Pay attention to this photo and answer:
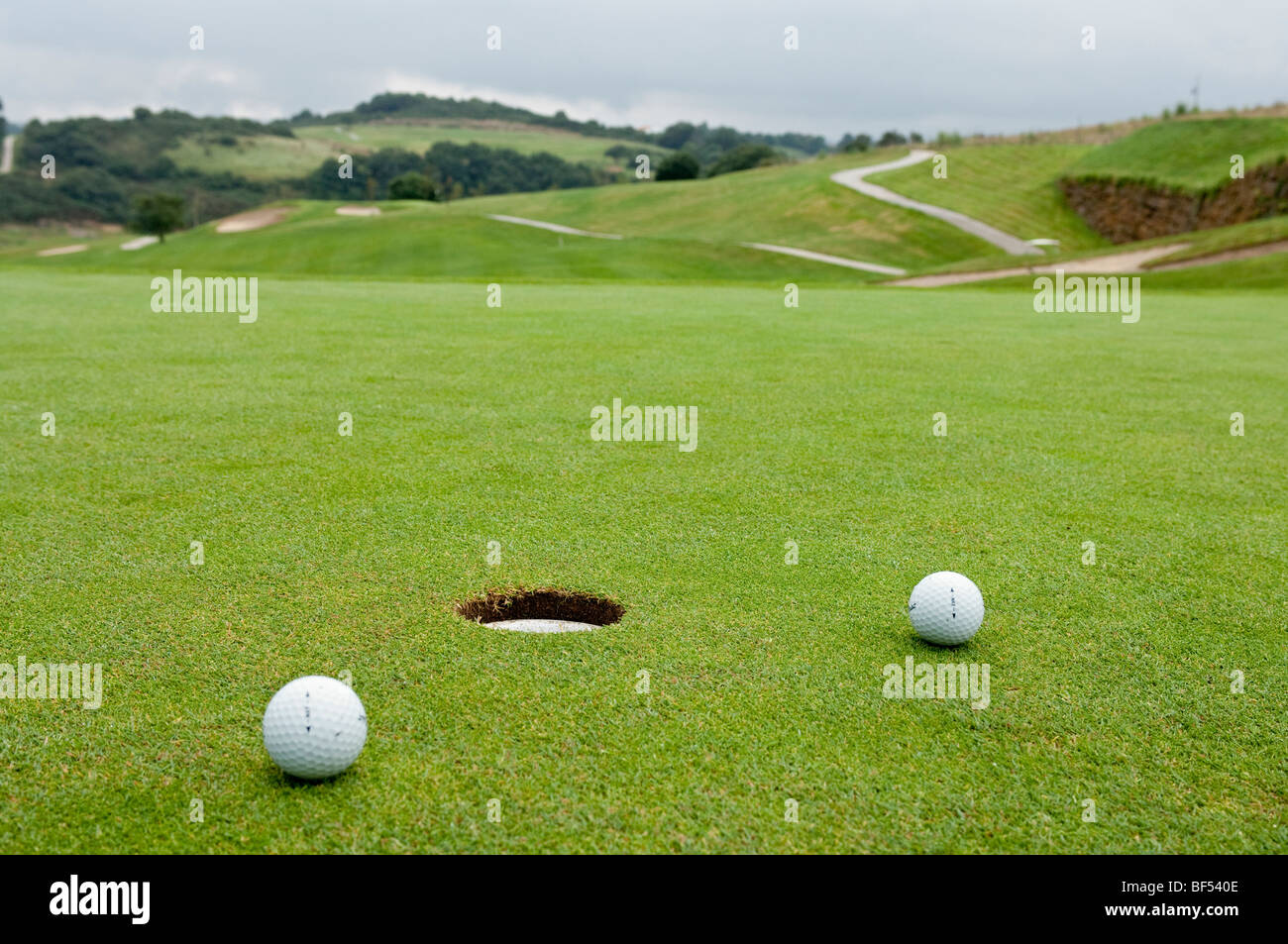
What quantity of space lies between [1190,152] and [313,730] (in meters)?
63.0

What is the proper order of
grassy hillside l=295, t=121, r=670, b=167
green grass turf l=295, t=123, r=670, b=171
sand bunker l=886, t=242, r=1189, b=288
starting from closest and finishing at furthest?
1. sand bunker l=886, t=242, r=1189, b=288
2. green grass turf l=295, t=123, r=670, b=171
3. grassy hillside l=295, t=121, r=670, b=167

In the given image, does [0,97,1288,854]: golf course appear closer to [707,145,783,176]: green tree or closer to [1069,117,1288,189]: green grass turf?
[1069,117,1288,189]: green grass turf


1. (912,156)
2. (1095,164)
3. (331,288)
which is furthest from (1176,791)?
(912,156)

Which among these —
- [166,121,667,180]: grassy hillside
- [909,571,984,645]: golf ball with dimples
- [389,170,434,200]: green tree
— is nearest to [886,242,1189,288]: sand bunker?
[909,571,984,645]: golf ball with dimples

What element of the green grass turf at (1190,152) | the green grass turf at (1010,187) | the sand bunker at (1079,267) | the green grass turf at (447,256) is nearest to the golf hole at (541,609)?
the sand bunker at (1079,267)

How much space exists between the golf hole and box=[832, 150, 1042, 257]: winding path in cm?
4776

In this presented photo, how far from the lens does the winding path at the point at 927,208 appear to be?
55125mm

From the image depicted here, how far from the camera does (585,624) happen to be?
211 inches

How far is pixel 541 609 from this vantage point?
5414 mm

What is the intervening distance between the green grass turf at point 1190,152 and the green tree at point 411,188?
66.5 m

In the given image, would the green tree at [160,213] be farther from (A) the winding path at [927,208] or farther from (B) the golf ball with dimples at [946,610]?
(B) the golf ball with dimples at [946,610]

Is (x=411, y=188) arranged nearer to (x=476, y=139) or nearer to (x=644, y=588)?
(x=476, y=139)

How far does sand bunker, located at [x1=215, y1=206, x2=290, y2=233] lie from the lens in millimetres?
71125
